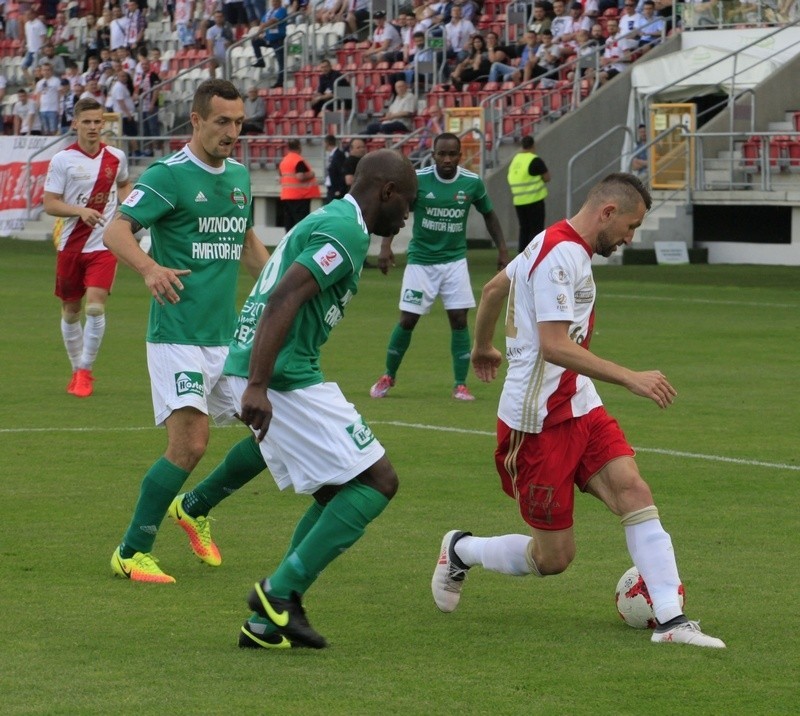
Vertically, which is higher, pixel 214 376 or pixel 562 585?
pixel 214 376

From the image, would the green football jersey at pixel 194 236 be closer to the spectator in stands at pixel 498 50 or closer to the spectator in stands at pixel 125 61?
the spectator in stands at pixel 498 50

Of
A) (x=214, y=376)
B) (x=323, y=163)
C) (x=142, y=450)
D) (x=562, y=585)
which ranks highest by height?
(x=214, y=376)

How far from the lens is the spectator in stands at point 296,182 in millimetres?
30328

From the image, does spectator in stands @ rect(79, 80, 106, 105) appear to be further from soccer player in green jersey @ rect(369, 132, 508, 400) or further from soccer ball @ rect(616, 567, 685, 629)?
soccer ball @ rect(616, 567, 685, 629)

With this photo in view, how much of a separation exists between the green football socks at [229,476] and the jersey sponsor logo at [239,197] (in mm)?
1089

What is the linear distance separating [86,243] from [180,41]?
103 ft

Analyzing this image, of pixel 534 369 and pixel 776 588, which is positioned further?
pixel 776 588

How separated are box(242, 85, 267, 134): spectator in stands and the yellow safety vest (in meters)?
9.70

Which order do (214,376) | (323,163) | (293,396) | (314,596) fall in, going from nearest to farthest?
(293,396), (314,596), (214,376), (323,163)

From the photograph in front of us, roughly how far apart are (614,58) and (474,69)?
2.97m

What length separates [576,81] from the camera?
3175 centimetres

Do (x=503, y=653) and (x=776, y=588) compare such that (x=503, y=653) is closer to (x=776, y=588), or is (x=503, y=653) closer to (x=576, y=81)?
(x=776, y=588)

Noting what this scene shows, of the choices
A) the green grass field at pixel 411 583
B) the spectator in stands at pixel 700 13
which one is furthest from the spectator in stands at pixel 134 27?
the green grass field at pixel 411 583

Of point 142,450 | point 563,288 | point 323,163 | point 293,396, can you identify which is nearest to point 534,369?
point 563,288
